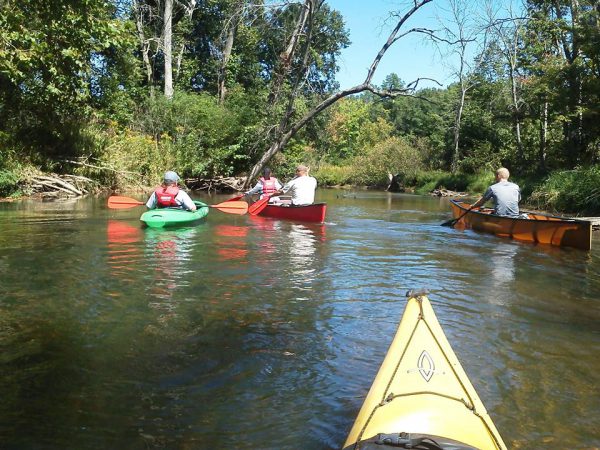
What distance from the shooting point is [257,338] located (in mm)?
4980

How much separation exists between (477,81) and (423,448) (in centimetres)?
4040

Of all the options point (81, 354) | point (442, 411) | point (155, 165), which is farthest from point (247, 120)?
point (442, 411)

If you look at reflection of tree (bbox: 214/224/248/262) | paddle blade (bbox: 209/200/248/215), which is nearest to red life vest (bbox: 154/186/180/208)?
reflection of tree (bbox: 214/224/248/262)

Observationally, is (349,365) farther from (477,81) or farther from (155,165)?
(477,81)

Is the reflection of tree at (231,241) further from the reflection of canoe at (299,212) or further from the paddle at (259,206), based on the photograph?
the paddle at (259,206)

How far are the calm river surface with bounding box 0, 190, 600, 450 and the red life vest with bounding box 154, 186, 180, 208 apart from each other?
6.19ft

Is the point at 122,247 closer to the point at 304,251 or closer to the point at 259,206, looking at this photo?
the point at 304,251

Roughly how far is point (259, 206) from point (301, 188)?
4.95ft

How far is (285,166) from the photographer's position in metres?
30.6

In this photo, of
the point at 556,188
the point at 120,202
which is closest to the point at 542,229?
the point at 556,188

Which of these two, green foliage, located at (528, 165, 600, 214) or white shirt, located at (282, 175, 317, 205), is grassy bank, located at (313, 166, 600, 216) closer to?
green foliage, located at (528, 165, 600, 214)

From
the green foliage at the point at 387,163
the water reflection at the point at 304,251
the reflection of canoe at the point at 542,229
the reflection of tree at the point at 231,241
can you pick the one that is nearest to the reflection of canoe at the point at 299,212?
the water reflection at the point at 304,251

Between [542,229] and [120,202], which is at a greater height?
[120,202]

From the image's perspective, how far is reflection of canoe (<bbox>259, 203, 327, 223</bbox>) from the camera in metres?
13.7
